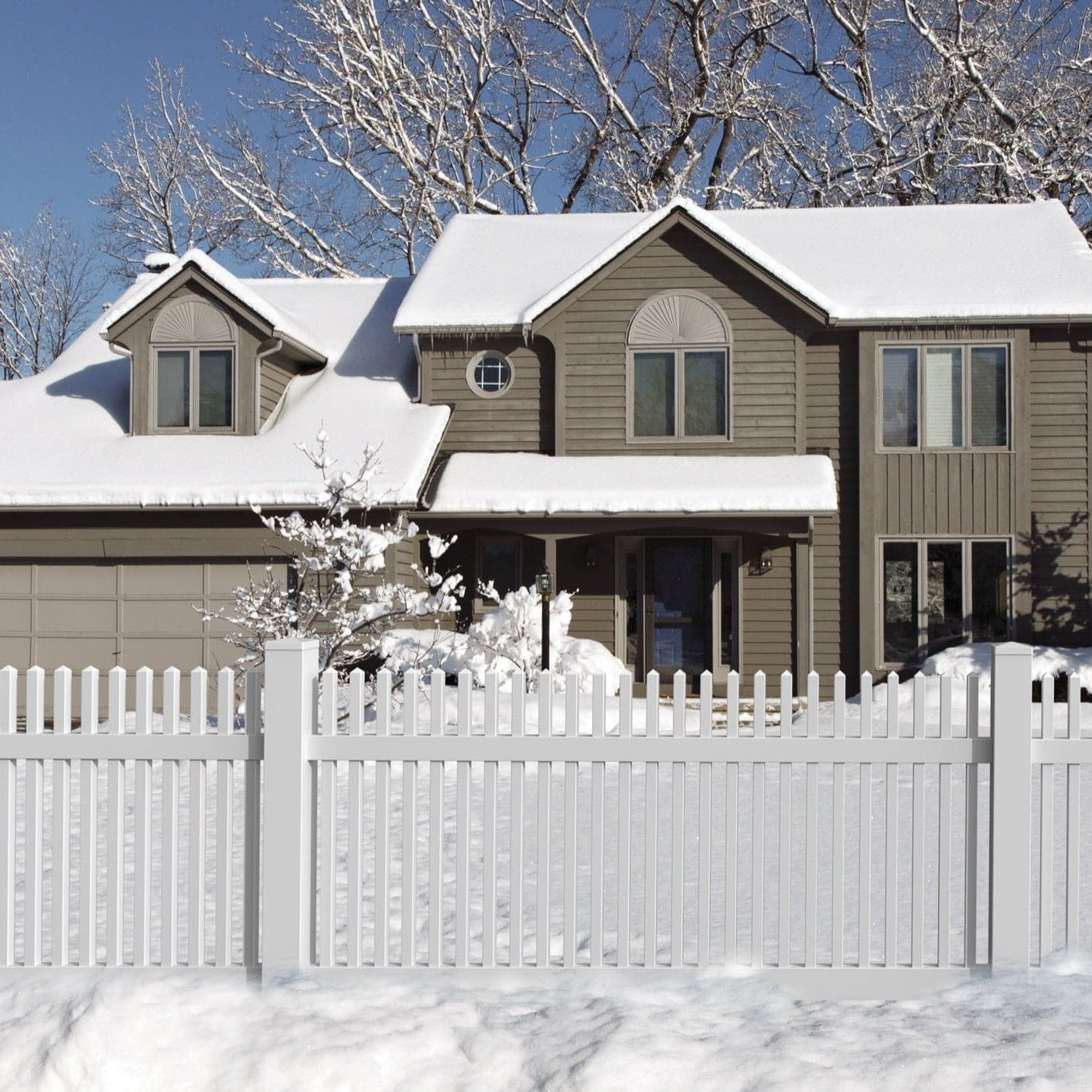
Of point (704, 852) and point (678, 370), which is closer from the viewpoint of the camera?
point (704, 852)

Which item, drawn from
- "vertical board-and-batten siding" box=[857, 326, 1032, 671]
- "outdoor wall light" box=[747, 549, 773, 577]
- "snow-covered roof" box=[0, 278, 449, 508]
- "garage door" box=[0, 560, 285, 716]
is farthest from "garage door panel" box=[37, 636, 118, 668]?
"vertical board-and-batten siding" box=[857, 326, 1032, 671]

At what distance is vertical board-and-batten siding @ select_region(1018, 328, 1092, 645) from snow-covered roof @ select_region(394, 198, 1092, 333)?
0.67m

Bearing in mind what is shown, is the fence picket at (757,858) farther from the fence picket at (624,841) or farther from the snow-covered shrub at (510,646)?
the snow-covered shrub at (510,646)

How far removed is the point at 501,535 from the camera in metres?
15.7

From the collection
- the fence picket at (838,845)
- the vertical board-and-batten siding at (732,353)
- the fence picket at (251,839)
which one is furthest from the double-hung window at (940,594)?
the fence picket at (251,839)

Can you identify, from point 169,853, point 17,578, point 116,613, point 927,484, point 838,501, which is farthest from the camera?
point 838,501

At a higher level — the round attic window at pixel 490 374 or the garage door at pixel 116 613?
the round attic window at pixel 490 374

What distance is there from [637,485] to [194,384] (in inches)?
229

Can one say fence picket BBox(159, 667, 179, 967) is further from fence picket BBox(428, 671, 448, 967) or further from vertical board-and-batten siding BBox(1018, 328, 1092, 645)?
vertical board-and-batten siding BBox(1018, 328, 1092, 645)

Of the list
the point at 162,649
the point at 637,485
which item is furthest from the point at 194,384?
the point at 637,485

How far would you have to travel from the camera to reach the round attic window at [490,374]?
15945 millimetres

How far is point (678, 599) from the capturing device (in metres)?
15.8

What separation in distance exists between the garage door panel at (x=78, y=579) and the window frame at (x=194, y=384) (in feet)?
6.46

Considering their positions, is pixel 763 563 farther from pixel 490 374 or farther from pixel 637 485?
pixel 490 374
